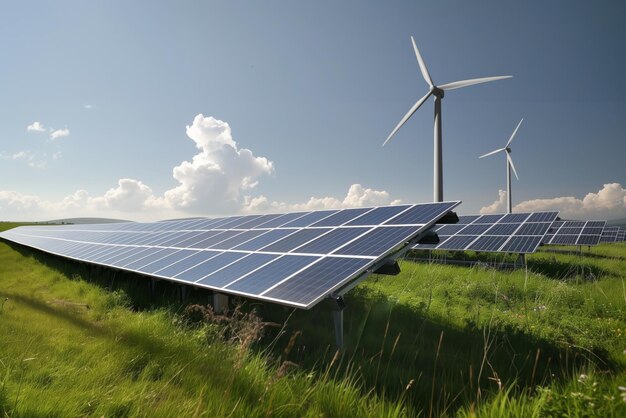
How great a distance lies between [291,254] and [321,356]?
277 cm

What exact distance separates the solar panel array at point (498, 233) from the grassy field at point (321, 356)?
4.86 m

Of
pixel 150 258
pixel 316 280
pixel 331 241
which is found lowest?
pixel 150 258

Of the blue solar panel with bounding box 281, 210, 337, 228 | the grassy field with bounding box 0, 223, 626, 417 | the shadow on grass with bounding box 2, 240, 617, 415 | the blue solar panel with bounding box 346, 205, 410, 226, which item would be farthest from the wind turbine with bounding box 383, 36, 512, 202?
the shadow on grass with bounding box 2, 240, 617, 415

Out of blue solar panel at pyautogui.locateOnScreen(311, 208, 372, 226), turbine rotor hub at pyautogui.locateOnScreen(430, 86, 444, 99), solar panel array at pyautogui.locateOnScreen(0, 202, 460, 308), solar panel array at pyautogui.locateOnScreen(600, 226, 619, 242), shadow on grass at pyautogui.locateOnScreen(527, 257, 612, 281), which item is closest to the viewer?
solar panel array at pyautogui.locateOnScreen(0, 202, 460, 308)

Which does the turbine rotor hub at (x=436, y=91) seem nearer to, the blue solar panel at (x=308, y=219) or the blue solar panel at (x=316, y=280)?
the blue solar panel at (x=308, y=219)

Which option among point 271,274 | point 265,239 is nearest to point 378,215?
point 265,239

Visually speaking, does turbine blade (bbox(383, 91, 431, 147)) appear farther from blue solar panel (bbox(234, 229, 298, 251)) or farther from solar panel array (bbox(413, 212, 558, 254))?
blue solar panel (bbox(234, 229, 298, 251))

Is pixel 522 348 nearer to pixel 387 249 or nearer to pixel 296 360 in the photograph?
pixel 387 249

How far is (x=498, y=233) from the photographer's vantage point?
20.4 meters

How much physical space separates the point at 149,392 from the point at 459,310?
8346mm

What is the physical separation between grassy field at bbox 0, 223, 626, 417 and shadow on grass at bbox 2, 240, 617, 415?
4 centimetres

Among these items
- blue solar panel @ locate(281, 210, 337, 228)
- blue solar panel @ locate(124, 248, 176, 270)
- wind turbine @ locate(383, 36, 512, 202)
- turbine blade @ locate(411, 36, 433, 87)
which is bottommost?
blue solar panel @ locate(124, 248, 176, 270)

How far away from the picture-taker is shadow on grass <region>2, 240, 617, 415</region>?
4.88m

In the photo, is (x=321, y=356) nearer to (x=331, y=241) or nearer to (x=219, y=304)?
(x=331, y=241)
